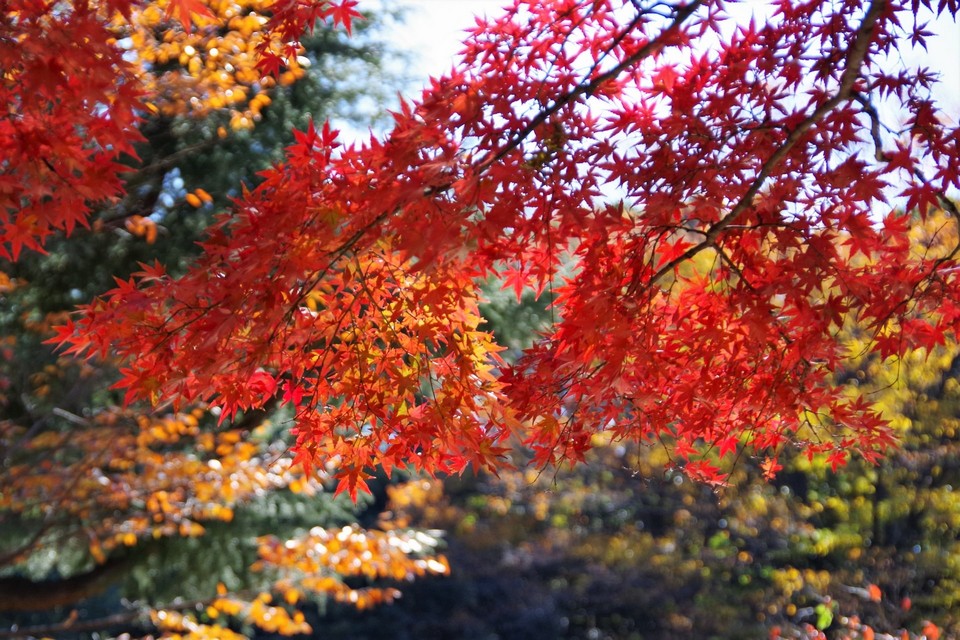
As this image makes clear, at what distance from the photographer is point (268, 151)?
560 cm

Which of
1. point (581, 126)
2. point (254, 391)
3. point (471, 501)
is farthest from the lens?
point (471, 501)

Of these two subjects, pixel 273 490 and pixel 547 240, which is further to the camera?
pixel 273 490

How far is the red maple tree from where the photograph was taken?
1930mm

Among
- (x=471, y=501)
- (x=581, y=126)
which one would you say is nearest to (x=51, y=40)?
(x=581, y=126)

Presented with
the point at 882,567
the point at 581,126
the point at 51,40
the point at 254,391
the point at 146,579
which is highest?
the point at 51,40

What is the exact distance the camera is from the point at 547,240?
6.98ft

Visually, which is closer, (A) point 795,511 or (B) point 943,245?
(B) point 943,245

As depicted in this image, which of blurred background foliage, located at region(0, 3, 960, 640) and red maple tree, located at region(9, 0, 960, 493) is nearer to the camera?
red maple tree, located at region(9, 0, 960, 493)

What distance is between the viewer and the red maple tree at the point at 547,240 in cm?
193

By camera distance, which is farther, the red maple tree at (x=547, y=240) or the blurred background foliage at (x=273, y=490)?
the blurred background foliage at (x=273, y=490)

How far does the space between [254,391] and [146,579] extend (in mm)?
5248

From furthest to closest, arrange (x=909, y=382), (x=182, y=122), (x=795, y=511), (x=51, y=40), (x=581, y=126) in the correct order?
1. (x=795, y=511)
2. (x=909, y=382)
3. (x=182, y=122)
4. (x=581, y=126)
5. (x=51, y=40)

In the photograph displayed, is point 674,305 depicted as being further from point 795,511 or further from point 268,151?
point 795,511

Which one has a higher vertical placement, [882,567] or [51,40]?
[51,40]
